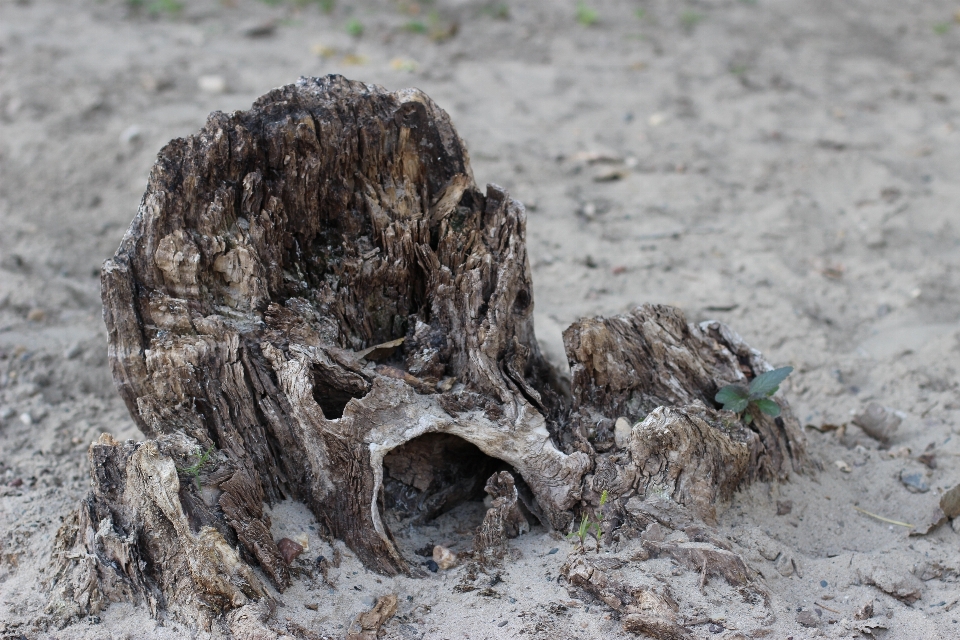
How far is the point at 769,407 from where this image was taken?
2.89 m

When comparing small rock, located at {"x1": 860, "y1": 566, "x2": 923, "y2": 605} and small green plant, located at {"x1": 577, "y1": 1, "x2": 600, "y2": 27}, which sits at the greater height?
small green plant, located at {"x1": 577, "y1": 1, "x2": 600, "y2": 27}

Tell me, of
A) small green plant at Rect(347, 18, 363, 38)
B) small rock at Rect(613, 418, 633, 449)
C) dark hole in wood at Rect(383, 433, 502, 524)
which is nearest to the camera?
small rock at Rect(613, 418, 633, 449)

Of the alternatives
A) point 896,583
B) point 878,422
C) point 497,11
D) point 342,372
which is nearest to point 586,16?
point 497,11

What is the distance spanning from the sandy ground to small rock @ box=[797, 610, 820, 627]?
0.01m

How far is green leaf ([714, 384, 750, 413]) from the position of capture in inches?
113

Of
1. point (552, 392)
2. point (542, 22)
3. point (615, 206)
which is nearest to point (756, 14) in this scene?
point (542, 22)

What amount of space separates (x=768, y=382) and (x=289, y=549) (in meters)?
1.67

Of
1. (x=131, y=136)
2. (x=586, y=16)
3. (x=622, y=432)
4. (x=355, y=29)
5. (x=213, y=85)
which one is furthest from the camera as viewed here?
(x=586, y=16)

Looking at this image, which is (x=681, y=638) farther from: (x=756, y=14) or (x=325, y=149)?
(x=756, y=14)

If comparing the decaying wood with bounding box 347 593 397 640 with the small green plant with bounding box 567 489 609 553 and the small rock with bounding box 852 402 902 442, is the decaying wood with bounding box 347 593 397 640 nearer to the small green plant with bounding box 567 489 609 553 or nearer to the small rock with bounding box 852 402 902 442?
the small green plant with bounding box 567 489 609 553

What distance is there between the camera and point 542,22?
308 inches

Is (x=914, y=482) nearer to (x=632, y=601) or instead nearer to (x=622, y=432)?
(x=622, y=432)

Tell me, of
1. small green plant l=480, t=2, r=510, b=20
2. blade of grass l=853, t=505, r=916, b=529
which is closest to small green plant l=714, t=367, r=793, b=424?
blade of grass l=853, t=505, r=916, b=529

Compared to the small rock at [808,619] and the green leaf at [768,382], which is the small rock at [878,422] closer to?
the green leaf at [768,382]
